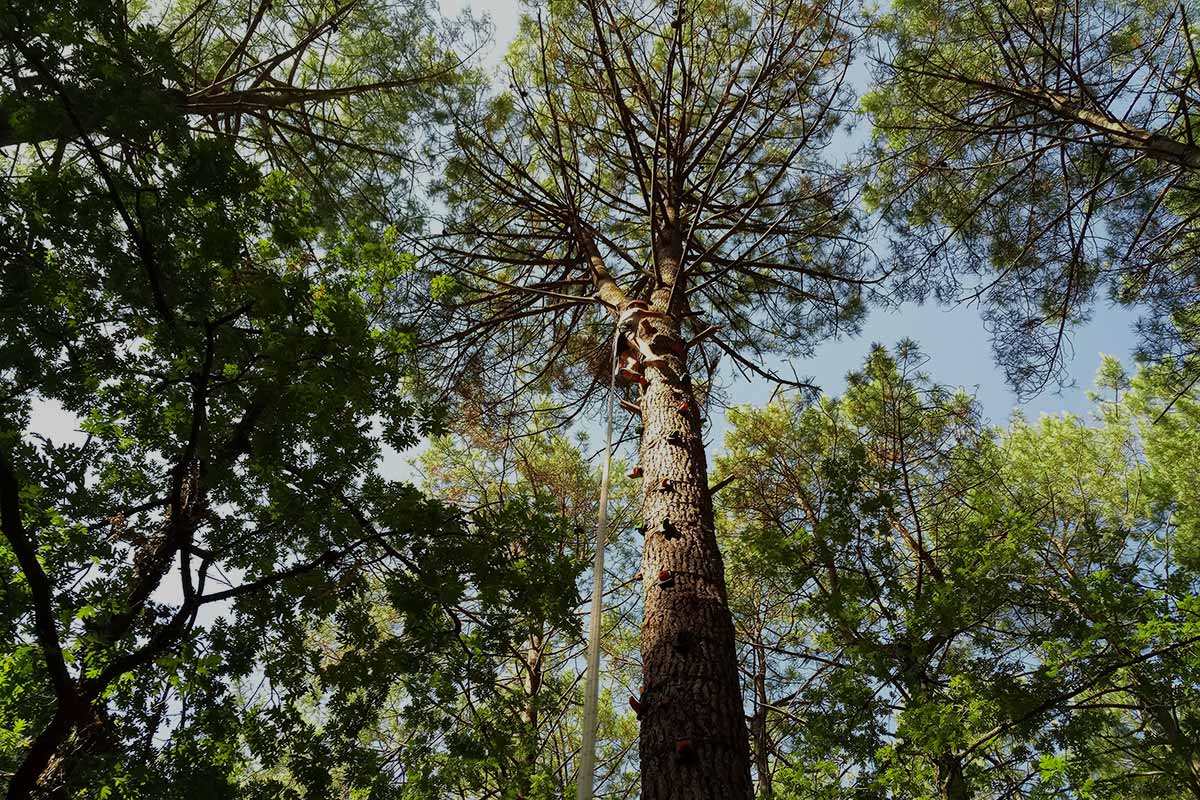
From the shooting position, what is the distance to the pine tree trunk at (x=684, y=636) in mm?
2246

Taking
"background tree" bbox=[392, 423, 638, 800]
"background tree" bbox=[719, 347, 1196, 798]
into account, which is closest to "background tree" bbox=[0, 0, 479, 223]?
"background tree" bbox=[392, 423, 638, 800]

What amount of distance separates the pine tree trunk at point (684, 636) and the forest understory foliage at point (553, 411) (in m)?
0.02

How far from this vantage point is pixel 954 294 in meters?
6.15

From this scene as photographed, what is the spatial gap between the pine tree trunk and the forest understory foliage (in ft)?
0.06

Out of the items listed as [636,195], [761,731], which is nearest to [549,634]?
[761,731]

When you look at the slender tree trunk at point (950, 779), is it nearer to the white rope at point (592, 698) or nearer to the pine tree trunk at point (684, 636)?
the pine tree trunk at point (684, 636)

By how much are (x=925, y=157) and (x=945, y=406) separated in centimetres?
242

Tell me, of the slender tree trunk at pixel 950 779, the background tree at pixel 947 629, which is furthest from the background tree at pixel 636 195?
the slender tree trunk at pixel 950 779

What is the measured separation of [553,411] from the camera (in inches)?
276

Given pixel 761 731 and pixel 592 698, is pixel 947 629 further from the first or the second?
pixel 592 698

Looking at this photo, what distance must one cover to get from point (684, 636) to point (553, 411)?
14.8ft

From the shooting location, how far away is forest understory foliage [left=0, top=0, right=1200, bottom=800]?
290 cm

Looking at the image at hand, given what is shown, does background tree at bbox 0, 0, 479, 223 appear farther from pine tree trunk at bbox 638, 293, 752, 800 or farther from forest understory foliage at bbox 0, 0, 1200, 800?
pine tree trunk at bbox 638, 293, 752, 800

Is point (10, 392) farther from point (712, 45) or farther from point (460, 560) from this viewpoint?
point (712, 45)
